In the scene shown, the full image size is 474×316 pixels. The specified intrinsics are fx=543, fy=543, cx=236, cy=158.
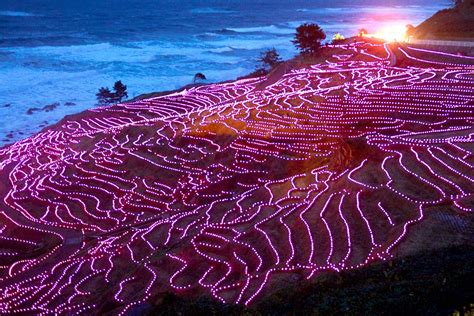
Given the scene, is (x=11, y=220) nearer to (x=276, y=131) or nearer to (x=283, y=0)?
(x=276, y=131)

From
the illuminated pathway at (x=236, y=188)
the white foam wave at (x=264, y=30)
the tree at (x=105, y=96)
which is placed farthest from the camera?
the white foam wave at (x=264, y=30)

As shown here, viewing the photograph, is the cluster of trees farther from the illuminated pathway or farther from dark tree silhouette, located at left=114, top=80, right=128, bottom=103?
the illuminated pathway

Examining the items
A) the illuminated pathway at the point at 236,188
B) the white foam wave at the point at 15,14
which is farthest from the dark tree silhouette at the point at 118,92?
the white foam wave at the point at 15,14

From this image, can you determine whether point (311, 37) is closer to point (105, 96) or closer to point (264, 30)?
point (105, 96)

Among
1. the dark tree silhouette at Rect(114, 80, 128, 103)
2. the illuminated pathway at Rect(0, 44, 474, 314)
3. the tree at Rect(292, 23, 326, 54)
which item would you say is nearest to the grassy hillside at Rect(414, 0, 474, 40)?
the illuminated pathway at Rect(0, 44, 474, 314)

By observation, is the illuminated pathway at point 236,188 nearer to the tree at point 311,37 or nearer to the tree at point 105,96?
the tree at point 311,37

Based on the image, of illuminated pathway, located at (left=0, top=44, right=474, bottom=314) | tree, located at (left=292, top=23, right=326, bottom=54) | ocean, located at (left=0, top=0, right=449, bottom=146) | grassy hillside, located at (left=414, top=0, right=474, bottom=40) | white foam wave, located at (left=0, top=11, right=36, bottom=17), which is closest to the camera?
illuminated pathway, located at (left=0, top=44, right=474, bottom=314)
